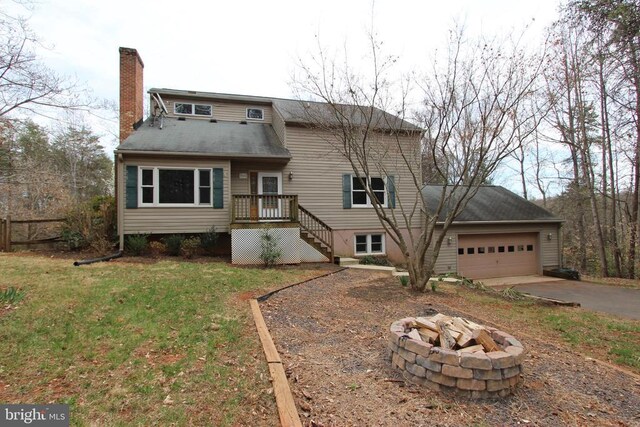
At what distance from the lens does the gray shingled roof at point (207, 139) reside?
10859 millimetres

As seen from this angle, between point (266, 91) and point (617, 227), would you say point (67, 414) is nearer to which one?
point (266, 91)

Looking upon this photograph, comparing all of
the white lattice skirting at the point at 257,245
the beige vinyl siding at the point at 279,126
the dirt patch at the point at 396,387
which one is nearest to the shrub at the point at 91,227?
the white lattice skirting at the point at 257,245

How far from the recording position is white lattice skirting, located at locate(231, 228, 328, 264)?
33.4 ft

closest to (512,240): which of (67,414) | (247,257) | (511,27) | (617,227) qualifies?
(617,227)

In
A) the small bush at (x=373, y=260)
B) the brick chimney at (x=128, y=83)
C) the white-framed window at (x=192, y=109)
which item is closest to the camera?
the small bush at (x=373, y=260)

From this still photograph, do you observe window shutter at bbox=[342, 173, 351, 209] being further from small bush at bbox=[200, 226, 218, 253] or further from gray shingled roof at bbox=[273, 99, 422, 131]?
small bush at bbox=[200, 226, 218, 253]

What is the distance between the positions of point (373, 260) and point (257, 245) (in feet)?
15.3

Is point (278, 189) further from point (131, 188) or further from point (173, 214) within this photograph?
point (131, 188)

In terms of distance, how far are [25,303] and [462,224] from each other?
551 inches

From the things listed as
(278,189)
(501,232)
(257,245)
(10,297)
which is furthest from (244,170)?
(501,232)

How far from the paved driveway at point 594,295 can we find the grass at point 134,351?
873cm

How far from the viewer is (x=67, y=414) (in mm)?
2805

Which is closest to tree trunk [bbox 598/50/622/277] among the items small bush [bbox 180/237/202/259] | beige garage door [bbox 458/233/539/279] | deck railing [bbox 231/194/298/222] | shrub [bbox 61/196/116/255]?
beige garage door [bbox 458/233/539/279]
